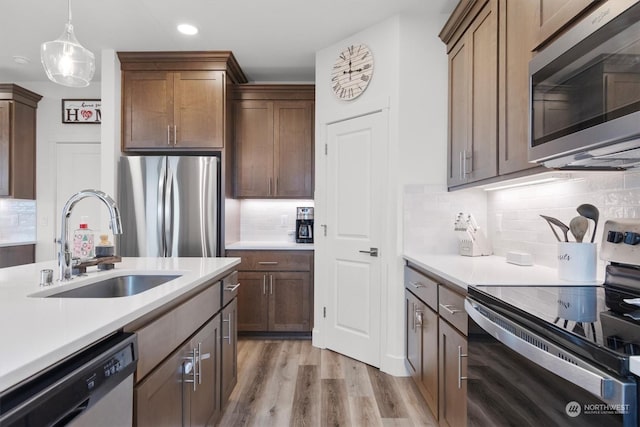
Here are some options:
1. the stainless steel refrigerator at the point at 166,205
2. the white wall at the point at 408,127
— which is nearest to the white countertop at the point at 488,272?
the white wall at the point at 408,127

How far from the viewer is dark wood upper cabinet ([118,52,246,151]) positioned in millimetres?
3303

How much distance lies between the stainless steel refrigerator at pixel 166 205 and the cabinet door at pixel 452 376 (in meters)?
2.22

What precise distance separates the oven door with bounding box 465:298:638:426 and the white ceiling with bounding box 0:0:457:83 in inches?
89.6

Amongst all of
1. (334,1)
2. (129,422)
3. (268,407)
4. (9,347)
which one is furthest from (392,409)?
(334,1)

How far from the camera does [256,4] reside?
2.59 metres

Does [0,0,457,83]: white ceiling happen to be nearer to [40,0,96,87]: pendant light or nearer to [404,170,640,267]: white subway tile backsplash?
[40,0,96,87]: pendant light

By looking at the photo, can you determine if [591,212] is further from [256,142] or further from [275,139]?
[256,142]

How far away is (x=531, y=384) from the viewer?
3.07ft

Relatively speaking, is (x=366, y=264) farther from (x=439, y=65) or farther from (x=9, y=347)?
(x=9, y=347)

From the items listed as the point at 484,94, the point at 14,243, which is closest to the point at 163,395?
the point at 484,94

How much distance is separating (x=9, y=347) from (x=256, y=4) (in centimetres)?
260

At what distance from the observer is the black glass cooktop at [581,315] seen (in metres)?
0.72

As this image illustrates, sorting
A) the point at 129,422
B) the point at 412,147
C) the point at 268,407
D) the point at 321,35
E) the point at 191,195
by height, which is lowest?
the point at 268,407

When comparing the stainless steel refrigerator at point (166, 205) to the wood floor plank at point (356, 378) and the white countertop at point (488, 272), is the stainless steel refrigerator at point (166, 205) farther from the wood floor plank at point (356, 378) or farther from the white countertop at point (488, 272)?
the white countertop at point (488, 272)
